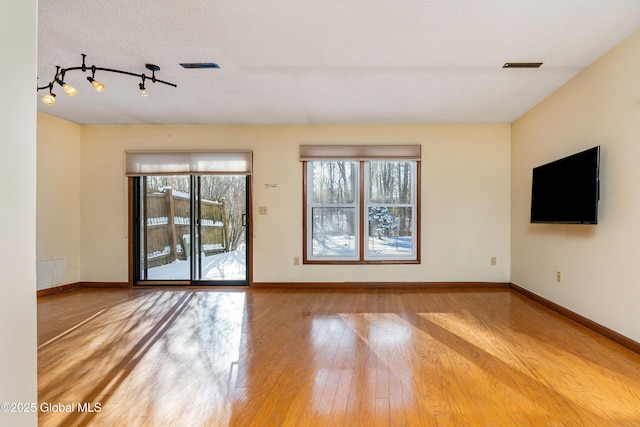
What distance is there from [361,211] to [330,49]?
9.02 feet

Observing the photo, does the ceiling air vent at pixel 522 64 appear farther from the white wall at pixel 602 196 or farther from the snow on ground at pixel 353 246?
the snow on ground at pixel 353 246

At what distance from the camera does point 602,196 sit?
2992mm

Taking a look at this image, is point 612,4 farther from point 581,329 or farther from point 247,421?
point 247,421

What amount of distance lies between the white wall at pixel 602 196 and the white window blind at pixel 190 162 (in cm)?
407

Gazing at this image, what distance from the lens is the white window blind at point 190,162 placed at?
4988mm

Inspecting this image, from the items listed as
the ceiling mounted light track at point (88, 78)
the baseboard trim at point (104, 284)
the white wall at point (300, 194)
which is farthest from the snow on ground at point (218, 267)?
the ceiling mounted light track at point (88, 78)

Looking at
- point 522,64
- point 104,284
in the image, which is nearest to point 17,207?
point 522,64

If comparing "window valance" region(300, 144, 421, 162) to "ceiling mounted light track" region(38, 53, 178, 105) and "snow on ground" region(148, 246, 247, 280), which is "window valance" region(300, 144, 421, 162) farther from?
"ceiling mounted light track" region(38, 53, 178, 105)

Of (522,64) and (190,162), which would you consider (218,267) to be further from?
(522,64)

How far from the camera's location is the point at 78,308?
3.94 meters

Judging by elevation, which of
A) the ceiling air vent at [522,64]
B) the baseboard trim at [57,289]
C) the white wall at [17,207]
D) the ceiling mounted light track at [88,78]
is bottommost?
the baseboard trim at [57,289]

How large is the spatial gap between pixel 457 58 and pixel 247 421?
3.26 m

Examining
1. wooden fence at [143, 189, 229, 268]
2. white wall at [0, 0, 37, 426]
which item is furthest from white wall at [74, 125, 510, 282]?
white wall at [0, 0, 37, 426]

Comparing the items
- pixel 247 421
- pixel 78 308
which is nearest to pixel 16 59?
pixel 247 421
